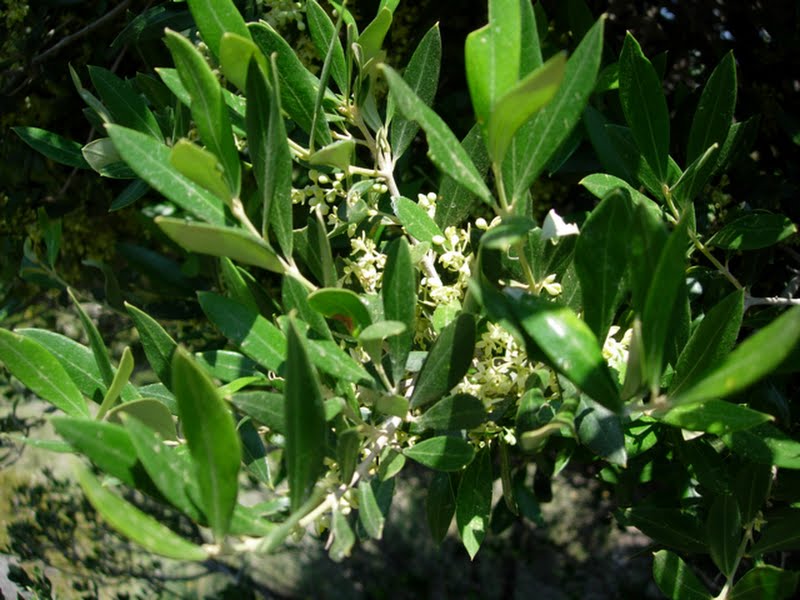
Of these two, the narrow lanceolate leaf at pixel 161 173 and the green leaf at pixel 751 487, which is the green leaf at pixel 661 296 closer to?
the narrow lanceolate leaf at pixel 161 173

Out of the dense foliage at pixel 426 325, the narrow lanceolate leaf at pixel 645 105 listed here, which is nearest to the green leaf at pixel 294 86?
the dense foliage at pixel 426 325

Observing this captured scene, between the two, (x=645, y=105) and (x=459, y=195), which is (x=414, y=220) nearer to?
(x=459, y=195)

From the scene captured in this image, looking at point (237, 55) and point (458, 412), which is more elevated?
point (237, 55)

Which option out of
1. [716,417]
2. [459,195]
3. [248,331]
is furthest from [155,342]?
[716,417]

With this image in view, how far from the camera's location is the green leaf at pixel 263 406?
814mm

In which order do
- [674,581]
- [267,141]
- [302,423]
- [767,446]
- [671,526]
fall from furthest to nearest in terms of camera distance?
[671,526] < [674,581] < [767,446] < [267,141] < [302,423]

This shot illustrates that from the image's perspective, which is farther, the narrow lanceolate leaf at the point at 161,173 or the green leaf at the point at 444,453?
the green leaf at the point at 444,453

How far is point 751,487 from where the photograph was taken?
3.83 ft

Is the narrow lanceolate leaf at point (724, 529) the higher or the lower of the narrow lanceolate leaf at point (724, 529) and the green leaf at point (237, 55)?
the lower

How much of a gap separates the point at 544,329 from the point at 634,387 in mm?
102

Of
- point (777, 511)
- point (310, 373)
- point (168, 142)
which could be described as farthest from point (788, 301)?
point (168, 142)

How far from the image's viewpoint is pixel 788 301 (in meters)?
1.21

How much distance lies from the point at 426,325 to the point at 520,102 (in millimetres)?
430

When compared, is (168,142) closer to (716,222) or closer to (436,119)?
(436,119)
